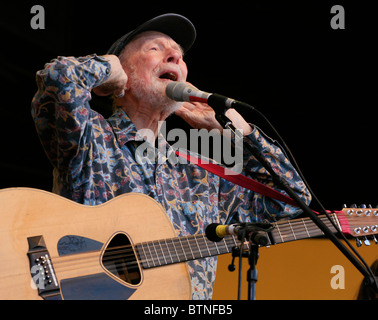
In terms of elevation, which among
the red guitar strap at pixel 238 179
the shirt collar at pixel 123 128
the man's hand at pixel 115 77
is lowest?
the red guitar strap at pixel 238 179

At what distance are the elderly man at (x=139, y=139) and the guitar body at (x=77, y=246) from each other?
0.34 feet

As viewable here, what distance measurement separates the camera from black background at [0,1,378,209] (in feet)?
9.95

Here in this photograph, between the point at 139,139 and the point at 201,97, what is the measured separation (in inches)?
23.6

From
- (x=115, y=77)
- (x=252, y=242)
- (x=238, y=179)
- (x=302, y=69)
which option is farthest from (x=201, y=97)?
(x=302, y=69)

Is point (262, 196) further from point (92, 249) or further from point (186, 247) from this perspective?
point (92, 249)

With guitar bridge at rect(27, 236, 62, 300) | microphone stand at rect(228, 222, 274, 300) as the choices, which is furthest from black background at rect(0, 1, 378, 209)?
microphone stand at rect(228, 222, 274, 300)

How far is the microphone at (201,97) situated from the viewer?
1.70 meters

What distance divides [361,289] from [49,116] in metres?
2.10

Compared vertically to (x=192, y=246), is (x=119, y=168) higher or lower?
higher

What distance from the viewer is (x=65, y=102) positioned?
6.22 ft

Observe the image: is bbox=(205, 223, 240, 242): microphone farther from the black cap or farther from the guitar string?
the black cap

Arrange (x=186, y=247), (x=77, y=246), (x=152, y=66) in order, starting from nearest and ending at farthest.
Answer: (x=77, y=246) → (x=186, y=247) → (x=152, y=66)

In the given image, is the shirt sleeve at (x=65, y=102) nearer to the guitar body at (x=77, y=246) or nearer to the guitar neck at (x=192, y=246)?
the guitar body at (x=77, y=246)

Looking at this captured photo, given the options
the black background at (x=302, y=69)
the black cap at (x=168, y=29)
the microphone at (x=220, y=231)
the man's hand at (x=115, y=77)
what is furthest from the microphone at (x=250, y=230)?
the black background at (x=302, y=69)
